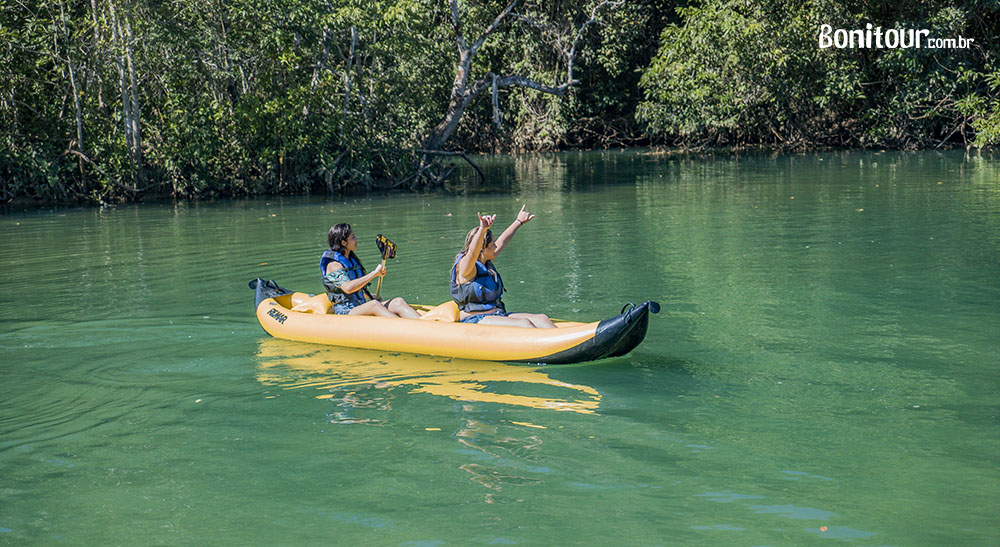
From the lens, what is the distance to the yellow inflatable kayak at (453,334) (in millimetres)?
6383

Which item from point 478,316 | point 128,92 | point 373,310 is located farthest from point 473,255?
point 128,92

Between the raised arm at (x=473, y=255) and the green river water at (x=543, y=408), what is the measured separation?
0.61m

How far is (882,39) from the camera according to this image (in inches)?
1073

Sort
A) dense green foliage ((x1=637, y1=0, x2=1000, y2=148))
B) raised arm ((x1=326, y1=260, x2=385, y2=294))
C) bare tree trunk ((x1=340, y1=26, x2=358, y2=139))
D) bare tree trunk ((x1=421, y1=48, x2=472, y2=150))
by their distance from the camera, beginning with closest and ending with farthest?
raised arm ((x1=326, y1=260, x2=385, y2=294)), bare tree trunk ((x1=340, y1=26, x2=358, y2=139)), bare tree trunk ((x1=421, y1=48, x2=472, y2=150)), dense green foliage ((x1=637, y1=0, x2=1000, y2=148))

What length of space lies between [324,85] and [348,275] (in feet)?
41.8

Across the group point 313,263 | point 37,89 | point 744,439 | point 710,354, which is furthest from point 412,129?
point 744,439

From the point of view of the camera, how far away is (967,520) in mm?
4137

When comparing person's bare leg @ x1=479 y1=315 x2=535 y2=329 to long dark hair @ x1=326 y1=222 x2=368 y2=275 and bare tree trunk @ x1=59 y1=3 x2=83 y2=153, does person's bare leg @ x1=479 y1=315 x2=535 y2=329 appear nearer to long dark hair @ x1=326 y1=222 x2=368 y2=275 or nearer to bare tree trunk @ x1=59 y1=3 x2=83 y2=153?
long dark hair @ x1=326 y1=222 x2=368 y2=275

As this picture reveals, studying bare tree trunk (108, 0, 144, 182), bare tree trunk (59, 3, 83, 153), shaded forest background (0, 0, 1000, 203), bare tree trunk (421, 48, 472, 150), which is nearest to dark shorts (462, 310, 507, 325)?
shaded forest background (0, 0, 1000, 203)

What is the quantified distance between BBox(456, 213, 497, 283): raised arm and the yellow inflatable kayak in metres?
0.24

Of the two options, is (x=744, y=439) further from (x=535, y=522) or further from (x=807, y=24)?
(x=807, y=24)

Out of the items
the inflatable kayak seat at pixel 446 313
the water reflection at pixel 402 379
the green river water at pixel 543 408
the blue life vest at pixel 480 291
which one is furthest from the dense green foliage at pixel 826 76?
the water reflection at pixel 402 379

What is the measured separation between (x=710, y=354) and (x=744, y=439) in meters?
1.79

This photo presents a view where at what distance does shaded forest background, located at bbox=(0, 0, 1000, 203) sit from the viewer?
18.8 metres
